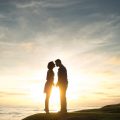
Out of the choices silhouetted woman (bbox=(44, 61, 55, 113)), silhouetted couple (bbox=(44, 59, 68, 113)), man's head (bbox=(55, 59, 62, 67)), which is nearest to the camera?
man's head (bbox=(55, 59, 62, 67))

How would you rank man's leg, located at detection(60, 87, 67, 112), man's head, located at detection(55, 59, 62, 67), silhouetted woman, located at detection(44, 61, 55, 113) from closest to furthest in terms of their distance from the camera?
1. man's head, located at detection(55, 59, 62, 67)
2. man's leg, located at detection(60, 87, 67, 112)
3. silhouetted woman, located at detection(44, 61, 55, 113)

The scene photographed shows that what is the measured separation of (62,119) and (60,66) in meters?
4.06

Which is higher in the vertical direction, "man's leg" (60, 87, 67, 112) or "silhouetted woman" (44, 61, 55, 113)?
"silhouetted woman" (44, 61, 55, 113)

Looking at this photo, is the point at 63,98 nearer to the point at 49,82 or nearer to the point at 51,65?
the point at 49,82

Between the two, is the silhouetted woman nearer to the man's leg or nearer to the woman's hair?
the woman's hair

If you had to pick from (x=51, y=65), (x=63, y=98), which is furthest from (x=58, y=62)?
(x=63, y=98)

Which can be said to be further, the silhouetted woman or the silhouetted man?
the silhouetted woman

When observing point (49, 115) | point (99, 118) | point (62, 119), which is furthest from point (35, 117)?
point (99, 118)

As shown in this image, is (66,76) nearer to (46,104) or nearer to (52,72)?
(52,72)

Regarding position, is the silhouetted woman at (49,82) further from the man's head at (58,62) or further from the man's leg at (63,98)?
the man's leg at (63,98)

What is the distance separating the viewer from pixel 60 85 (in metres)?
25.1

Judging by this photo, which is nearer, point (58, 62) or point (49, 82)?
point (58, 62)

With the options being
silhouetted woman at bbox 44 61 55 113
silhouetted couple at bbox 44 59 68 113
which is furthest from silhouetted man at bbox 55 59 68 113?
silhouetted woman at bbox 44 61 55 113

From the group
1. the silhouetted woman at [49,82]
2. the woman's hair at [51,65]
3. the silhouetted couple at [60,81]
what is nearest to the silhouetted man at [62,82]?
the silhouetted couple at [60,81]
